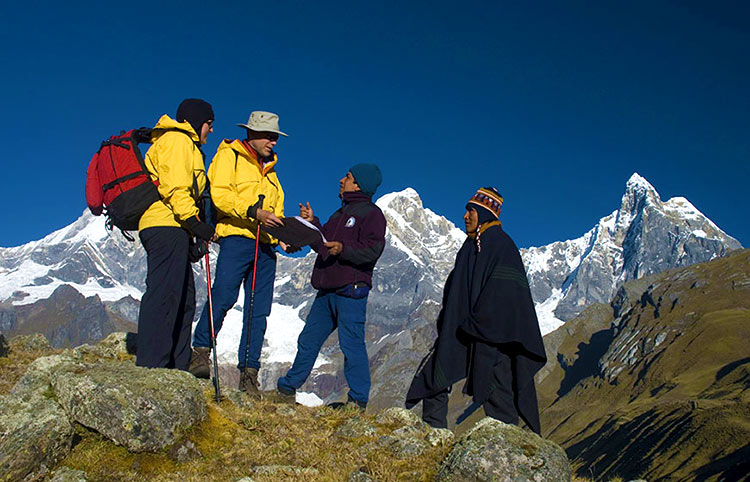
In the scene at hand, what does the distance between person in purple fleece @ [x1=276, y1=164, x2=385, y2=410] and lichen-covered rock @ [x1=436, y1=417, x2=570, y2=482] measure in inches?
179

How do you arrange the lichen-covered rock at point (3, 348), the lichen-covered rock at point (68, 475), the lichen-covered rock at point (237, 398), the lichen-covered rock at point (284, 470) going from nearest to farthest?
the lichen-covered rock at point (68, 475)
the lichen-covered rock at point (284, 470)
the lichen-covered rock at point (237, 398)
the lichen-covered rock at point (3, 348)

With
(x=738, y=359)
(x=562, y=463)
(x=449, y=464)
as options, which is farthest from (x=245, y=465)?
(x=738, y=359)

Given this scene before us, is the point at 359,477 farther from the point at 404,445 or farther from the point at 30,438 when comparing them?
the point at 30,438

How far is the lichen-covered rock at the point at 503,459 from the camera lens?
18.8 ft

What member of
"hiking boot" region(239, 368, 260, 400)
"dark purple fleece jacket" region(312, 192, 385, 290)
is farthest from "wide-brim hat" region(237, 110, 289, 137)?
"hiking boot" region(239, 368, 260, 400)

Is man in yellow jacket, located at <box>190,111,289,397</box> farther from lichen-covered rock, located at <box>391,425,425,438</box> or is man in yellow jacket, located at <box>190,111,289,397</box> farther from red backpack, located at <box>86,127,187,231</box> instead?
lichen-covered rock, located at <box>391,425,425,438</box>

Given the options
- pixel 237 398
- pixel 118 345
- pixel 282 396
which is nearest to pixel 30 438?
pixel 237 398

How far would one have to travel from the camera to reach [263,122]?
34.1 ft

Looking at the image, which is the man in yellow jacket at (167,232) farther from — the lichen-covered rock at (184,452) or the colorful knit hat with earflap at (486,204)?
the colorful knit hat with earflap at (486,204)

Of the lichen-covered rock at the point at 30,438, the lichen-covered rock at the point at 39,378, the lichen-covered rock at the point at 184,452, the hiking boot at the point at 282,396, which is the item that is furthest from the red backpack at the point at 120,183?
the hiking boot at the point at 282,396

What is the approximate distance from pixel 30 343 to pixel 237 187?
836 centimetres

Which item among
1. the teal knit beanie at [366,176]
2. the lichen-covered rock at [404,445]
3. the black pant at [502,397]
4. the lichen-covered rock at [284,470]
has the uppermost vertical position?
the teal knit beanie at [366,176]

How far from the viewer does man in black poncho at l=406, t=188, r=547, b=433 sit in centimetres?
862

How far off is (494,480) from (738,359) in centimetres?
18952
